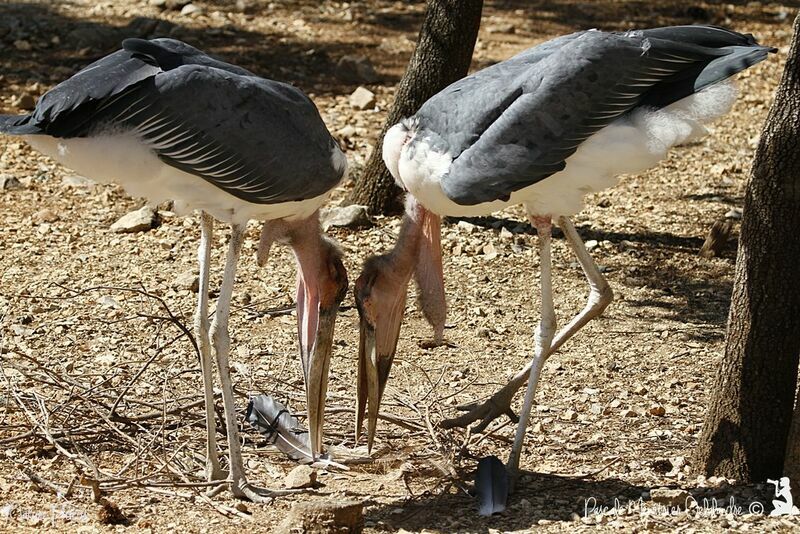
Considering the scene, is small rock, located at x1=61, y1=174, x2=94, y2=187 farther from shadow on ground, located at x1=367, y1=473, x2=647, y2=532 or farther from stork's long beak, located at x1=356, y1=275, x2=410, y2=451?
shadow on ground, located at x1=367, y1=473, x2=647, y2=532

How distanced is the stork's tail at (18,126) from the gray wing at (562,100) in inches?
58.1

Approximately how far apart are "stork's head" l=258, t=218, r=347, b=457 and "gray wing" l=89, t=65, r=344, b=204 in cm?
27

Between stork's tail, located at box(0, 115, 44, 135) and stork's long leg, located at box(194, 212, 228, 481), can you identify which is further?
stork's long leg, located at box(194, 212, 228, 481)

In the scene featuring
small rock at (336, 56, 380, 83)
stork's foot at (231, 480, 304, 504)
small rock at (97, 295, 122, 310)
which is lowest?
stork's foot at (231, 480, 304, 504)

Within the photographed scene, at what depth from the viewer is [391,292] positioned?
15.1ft

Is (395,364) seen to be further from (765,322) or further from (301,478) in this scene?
(765,322)

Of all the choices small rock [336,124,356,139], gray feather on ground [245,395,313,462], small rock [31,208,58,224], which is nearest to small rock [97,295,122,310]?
small rock [31,208,58,224]

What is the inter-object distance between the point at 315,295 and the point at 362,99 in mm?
4712

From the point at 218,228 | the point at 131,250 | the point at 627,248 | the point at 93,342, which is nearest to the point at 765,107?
the point at 627,248

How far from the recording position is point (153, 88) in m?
4.04

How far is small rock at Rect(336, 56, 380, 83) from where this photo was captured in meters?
9.83

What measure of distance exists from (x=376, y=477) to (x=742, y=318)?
1.52 metres

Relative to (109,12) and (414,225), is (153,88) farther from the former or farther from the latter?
(109,12)

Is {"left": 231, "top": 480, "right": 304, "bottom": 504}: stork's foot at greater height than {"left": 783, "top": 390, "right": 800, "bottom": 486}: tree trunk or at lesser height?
lesser
